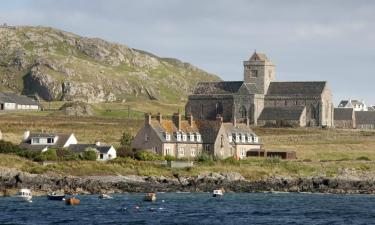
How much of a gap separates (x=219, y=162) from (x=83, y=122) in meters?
56.6

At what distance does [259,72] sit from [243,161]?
234 ft

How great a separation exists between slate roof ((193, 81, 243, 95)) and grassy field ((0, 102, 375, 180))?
17359mm

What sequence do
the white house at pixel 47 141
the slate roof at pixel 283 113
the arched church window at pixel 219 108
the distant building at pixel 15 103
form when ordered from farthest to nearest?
1. the distant building at pixel 15 103
2. the arched church window at pixel 219 108
3. the slate roof at pixel 283 113
4. the white house at pixel 47 141

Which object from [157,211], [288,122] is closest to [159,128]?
[157,211]

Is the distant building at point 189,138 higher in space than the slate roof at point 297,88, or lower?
lower

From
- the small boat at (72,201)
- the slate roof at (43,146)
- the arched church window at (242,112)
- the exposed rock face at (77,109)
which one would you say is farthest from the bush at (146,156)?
the exposed rock face at (77,109)

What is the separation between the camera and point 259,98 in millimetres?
174625

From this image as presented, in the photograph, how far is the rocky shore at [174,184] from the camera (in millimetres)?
87625

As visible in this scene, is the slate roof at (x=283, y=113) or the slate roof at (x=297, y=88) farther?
the slate roof at (x=297, y=88)

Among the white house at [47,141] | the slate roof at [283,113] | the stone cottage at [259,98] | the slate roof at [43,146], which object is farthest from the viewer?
the stone cottage at [259,98]

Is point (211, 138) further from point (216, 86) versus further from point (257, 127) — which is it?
point (216, 86)

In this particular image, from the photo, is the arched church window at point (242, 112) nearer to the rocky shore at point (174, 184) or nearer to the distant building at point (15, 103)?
the distant building at point (15, 103)

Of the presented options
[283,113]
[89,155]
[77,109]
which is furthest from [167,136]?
[77,109]

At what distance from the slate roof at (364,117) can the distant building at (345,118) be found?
411 centimetres
